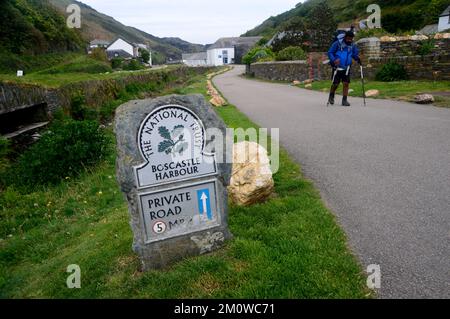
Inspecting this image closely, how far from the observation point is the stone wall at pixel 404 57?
1332 centimetres

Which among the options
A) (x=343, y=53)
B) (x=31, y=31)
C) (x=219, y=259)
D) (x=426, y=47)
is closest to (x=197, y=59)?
(x=31, y=31)

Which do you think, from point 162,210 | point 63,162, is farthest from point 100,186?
point 162,210

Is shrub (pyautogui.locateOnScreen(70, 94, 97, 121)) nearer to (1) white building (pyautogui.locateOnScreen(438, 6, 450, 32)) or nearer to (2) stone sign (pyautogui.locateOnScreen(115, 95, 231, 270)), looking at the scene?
(2) stone sign (pyautogui.locateOnScreen(115, 95, 231, 270))

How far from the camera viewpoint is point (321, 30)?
100 ft

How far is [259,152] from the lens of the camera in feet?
15.2

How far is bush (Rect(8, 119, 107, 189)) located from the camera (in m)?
7.15

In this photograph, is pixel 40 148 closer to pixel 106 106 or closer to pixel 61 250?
pixel 61 250

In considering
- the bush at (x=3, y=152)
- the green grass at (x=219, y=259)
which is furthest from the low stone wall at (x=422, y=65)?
the bush at (x=3, y=152)

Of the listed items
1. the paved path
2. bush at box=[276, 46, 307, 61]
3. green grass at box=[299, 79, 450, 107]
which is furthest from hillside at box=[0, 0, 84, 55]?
the paved path

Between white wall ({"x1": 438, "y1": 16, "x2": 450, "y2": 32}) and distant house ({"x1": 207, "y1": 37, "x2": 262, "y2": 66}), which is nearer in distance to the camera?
white wall ({"x1": 438, "y1": 16, "x2": 450, "y2": 32})

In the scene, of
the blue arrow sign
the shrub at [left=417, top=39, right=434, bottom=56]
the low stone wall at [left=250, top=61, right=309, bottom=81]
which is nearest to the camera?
the blue arrow sign

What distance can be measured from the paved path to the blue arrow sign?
4.80ft

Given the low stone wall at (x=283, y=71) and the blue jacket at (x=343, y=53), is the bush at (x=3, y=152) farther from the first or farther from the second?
the low stone wall at (x=283, y=71)
